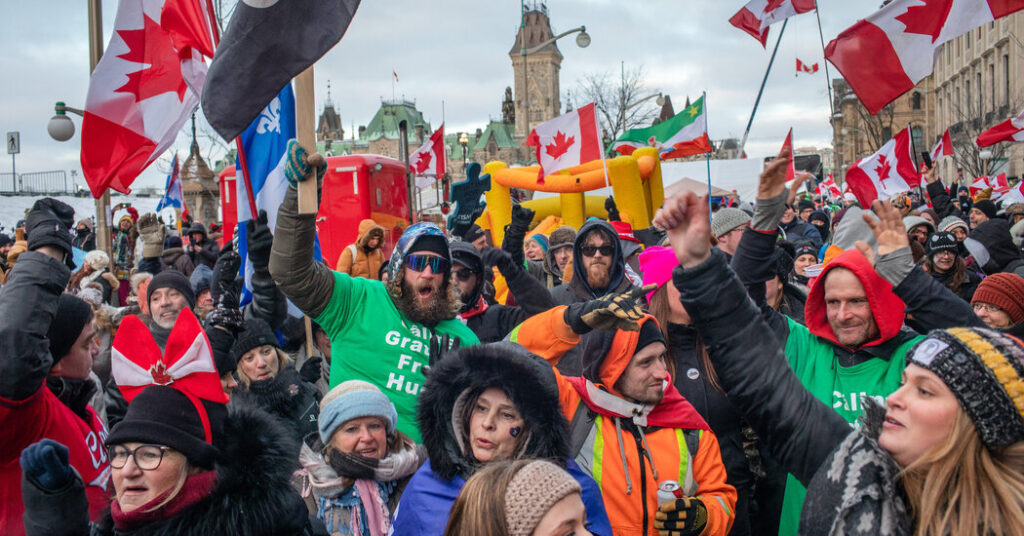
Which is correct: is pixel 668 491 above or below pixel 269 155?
below

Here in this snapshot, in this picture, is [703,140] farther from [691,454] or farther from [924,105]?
[924,105]

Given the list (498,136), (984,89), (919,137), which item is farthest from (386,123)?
(984,89)

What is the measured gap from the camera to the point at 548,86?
113938 mm

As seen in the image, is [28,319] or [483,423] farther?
[483,423]

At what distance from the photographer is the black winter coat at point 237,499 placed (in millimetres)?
2293

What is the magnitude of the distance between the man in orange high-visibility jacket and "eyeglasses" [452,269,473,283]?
1.54 meters

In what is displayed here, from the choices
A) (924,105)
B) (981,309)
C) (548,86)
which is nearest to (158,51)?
(981,309)

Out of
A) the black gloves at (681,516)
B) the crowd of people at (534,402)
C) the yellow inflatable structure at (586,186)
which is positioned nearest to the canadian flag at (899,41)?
the crowd of people at (534,402)

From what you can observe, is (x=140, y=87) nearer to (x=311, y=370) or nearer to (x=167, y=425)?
(x=311, y=370)

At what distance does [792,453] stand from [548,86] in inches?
4535

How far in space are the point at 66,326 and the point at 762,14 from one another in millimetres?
7169

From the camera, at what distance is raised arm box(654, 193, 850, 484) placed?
7.34ft

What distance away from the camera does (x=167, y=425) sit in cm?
244

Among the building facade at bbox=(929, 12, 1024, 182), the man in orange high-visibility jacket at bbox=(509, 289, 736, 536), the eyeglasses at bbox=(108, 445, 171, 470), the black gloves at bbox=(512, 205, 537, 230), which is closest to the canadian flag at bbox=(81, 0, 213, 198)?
the black gloves at bbox=(512, 205, 537, 230)
